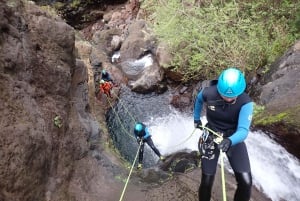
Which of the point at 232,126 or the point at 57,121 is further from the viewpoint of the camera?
the point at 57,121

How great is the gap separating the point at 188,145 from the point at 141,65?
6.38 meters

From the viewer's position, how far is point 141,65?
15648 millimetres

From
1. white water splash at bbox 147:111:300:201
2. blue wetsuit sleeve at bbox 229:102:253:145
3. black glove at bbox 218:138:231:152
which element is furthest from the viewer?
white water splash at bbox 147:111:300:201

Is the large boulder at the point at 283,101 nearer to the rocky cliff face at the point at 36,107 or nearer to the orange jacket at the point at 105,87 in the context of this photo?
the rocky cliff face at the point at 36,107

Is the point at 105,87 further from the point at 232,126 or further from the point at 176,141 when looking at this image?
the point at 232,126

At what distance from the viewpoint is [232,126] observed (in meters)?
4.63

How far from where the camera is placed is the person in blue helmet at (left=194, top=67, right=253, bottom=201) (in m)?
4.23

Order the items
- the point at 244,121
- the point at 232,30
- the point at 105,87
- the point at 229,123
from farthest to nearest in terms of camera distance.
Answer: the point at 105,87
the point at 232,30
the point at 229,123
the point at 244,121

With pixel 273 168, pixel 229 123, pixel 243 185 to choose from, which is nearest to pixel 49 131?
pixel 229 123

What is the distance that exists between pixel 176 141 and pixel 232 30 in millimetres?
4030

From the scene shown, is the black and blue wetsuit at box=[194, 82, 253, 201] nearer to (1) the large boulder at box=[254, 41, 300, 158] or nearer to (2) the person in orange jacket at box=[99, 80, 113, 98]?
(1) the large boulder at box=[254, 41, 300, 158]

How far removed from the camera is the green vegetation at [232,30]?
10.7 meters

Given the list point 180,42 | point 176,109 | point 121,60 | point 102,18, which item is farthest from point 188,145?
point 102,18

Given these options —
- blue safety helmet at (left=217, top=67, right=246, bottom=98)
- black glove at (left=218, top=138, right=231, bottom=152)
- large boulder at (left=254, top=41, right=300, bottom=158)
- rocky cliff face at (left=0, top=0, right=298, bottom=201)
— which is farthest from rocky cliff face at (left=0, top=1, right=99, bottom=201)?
large boulder at (left=254, top=41, right=300, bottom=158)
